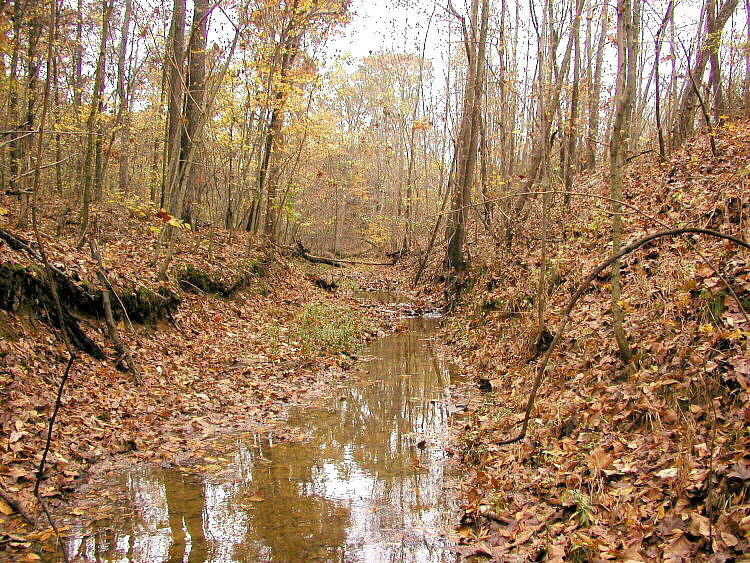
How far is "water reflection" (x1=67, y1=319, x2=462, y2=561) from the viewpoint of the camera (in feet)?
13.6

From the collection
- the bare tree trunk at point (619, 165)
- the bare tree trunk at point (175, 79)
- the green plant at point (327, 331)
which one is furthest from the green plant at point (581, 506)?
the bare tree trunk at point (175, 79)

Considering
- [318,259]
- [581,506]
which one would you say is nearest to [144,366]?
[581,506]

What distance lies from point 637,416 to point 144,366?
23.7 feet

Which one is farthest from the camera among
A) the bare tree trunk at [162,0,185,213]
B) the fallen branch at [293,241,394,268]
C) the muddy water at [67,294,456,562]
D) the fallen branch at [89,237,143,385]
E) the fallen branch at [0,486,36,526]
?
the fallen branch at [293,241,394,268]

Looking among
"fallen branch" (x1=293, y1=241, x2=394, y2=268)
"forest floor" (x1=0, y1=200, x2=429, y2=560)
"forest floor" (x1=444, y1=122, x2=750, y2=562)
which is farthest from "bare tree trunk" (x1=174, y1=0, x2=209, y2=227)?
"forest floor" (x1=444, y1=122, x2=750, y2=562)

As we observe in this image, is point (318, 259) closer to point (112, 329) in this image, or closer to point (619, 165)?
point (112, 329)

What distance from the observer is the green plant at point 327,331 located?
11422 millimetres

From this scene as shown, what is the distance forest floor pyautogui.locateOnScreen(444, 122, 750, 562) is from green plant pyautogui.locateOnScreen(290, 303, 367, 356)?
3.74 meters

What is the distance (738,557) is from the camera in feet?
9.58

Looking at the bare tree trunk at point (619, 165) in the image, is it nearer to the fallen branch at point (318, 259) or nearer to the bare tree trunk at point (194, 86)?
the bare tree trunk at point (194, 86)

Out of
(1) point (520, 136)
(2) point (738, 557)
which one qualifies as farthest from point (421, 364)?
(1) point (520, 136)

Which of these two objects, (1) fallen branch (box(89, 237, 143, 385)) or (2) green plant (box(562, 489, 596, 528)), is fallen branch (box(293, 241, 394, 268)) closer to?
(1) fallen branch (box(89, 237, 143, 385))

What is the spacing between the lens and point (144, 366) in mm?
8266

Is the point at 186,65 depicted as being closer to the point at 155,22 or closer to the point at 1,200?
the point at 155,22
